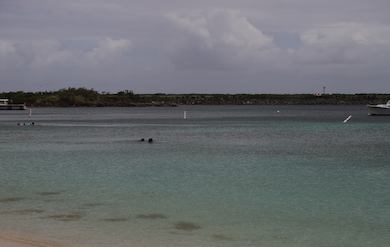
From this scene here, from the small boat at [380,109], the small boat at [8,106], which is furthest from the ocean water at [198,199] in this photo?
the small boat at [8,106]

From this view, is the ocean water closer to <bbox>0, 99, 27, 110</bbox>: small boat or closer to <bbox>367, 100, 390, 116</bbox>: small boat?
<bbox>367, 100, 390, 116</bbox>: small boat

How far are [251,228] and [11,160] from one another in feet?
74.1

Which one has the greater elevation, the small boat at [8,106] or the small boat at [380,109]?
the small boat at [380,109]

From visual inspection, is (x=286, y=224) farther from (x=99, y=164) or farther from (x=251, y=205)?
(x=99, y=164)

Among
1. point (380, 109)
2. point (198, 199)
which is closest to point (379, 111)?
point (380, 109)

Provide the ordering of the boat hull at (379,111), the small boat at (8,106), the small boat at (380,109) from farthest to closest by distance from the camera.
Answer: the small boat at (8,106) < the boat hull at (379,111) < the small boat at (380,109)

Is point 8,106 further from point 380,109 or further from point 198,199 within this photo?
point 198,199

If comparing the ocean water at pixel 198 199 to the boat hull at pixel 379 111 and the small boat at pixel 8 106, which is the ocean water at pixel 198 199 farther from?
the small boat at pixel 8 106

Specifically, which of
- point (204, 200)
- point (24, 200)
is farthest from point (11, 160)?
point (204, 200)

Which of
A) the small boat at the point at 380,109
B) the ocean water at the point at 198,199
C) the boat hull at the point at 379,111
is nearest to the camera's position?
the ocean water at the point at 198,199

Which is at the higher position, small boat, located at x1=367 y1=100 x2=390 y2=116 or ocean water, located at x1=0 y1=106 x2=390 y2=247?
small boat, located at x1=367 y1=100 x2=390 y2=116

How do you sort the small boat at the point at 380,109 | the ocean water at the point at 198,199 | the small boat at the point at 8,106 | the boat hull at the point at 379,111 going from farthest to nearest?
the small boat at the point at 8,106
the boat hull at the point at 379,111
the small boat at the point at 380,109
the ocean water at the point at 198,199

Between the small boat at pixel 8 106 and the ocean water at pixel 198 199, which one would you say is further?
the small boat at pixel 8 106

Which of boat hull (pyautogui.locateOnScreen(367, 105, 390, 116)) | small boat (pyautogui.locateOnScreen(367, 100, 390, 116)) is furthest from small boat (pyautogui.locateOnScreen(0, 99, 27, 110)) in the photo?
small boat (pyautogui.locateOnScreen(367, 100, 390, 116))
